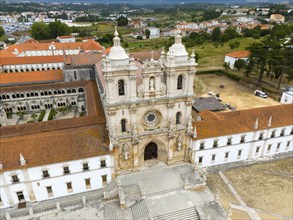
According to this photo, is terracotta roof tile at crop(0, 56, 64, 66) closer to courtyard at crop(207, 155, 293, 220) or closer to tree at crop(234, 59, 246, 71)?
tree at crop(234, 59, 246, 71)

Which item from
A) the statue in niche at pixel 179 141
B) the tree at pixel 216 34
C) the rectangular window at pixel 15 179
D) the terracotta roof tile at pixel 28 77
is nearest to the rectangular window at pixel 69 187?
the rectangular window at pixel 15 179

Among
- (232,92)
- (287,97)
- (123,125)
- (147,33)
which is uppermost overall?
(123,125)

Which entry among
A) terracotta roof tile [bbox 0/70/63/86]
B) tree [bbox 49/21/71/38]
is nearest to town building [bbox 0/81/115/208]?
terracotta roof tile [bbox 0/70/63/86]

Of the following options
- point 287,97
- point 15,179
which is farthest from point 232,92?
point 15,179

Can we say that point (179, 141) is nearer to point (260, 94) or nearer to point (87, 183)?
point (87, 183)

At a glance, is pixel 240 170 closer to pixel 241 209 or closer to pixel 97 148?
pixel 241 209

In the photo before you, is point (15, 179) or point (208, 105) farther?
point (208, 105)

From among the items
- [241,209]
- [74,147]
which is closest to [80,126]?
→ [74,147]
